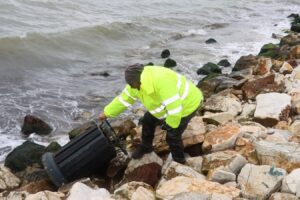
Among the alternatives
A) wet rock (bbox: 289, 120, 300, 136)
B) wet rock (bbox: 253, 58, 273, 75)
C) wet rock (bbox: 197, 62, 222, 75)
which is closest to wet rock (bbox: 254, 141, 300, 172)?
wet rock (bbox: 289, 120, 300, 136)

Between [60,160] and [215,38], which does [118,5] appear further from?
[60,160]

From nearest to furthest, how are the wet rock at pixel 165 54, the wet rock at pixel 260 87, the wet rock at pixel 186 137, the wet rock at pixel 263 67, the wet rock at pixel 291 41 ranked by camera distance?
the wet rock at pixel 186 137 < the wet rock at pixel 260 87 < the wet rock at pixel 263 67 < the wet rock at pixel 291 41 < the wet rock at pixel 165 54

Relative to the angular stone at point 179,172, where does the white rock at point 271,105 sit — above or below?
above

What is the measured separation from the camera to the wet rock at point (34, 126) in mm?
9289

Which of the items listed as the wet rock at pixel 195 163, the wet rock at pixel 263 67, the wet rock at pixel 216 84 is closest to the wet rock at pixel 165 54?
the wet rock at pixel 263 67

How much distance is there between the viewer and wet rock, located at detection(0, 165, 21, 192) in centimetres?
662

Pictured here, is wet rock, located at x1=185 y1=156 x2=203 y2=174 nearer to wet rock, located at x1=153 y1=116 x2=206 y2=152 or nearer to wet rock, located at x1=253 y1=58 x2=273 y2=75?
wet rock, located at x1=153 y1=116 x2=206 y2=152

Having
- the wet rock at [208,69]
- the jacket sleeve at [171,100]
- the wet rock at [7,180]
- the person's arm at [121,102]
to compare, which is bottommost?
the wet rock at [208,69]

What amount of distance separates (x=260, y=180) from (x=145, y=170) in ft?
4.72

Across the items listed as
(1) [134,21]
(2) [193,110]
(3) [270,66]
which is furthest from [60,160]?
(1) [134,21]

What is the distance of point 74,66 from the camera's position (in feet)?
48.8

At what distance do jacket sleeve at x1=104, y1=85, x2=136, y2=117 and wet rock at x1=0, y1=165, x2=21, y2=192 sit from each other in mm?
1917

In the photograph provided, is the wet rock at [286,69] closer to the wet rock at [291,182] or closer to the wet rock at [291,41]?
the wet rock at [291,41]

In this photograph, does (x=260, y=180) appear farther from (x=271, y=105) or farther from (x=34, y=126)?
(x=34, y=126)
